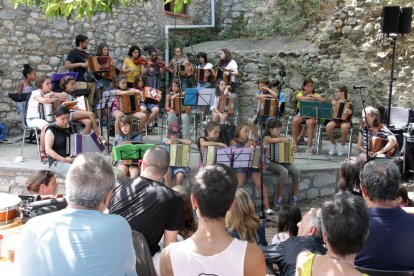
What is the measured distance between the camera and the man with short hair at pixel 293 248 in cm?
306

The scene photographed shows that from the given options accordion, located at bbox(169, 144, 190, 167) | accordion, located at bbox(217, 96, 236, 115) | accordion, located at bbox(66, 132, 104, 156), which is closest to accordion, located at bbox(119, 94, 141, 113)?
accordion, located at bbox(217, 96, 236, 115)

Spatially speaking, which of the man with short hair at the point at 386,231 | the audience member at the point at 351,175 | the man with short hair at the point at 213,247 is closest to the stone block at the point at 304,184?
the audience member at the point at 351,175

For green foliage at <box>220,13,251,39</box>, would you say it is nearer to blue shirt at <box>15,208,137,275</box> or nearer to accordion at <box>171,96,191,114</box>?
accordion at <box>171,96,191,114</box>

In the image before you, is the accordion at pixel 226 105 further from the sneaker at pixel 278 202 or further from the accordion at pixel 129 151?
the accordion at pixel 129 151

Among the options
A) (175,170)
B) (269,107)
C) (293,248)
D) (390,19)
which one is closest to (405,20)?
(390,19)

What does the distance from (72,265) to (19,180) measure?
5.41 m

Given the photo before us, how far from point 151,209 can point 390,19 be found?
703 cm

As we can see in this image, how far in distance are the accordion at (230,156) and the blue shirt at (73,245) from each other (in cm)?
427

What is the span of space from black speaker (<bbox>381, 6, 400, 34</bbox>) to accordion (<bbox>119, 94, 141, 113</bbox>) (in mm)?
4339

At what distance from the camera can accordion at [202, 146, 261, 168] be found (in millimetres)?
6703

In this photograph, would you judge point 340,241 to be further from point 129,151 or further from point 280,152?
point 280,152

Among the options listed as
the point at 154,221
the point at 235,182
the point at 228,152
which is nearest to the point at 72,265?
the point at 235,182

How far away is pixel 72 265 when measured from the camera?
7.47 ft

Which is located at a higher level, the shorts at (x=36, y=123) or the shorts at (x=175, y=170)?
the shorts at (x=36, y=123)
